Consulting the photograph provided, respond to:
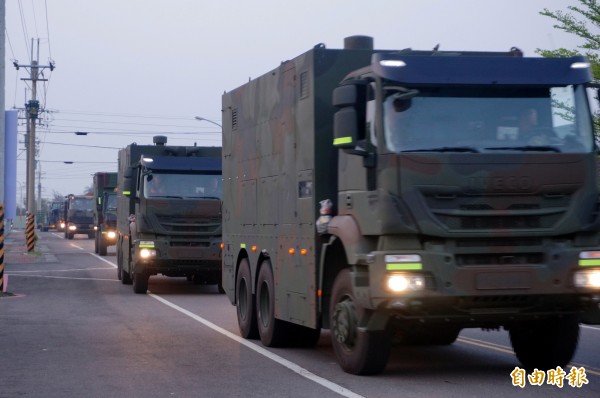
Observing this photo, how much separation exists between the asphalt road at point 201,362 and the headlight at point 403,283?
0.98m

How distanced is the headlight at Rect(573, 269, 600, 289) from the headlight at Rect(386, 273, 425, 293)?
5.02 feet

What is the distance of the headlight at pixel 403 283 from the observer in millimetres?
9781

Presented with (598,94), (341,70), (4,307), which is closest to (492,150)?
(598,94)

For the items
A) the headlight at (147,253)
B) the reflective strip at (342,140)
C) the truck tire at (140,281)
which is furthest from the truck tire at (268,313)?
the truck tire at (140,281)

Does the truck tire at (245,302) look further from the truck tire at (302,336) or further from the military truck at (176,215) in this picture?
the military truck at (176,215)

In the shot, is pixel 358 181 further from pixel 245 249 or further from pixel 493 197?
pixel 245 249

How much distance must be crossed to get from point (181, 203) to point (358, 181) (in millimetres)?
13162

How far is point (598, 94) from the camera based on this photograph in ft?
34.8

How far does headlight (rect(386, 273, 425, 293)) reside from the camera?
978 centimetres

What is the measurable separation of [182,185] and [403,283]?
47.3 feet

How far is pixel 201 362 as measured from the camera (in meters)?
12.2

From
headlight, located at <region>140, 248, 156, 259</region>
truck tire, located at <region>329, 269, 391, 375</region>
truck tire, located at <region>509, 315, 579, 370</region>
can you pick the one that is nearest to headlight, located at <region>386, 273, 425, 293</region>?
truck tire, located at <region>329, 269, 391, 375</region>

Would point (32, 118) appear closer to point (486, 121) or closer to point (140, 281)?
point (140, 281)

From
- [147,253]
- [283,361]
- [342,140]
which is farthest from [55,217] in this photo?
[342,140]
